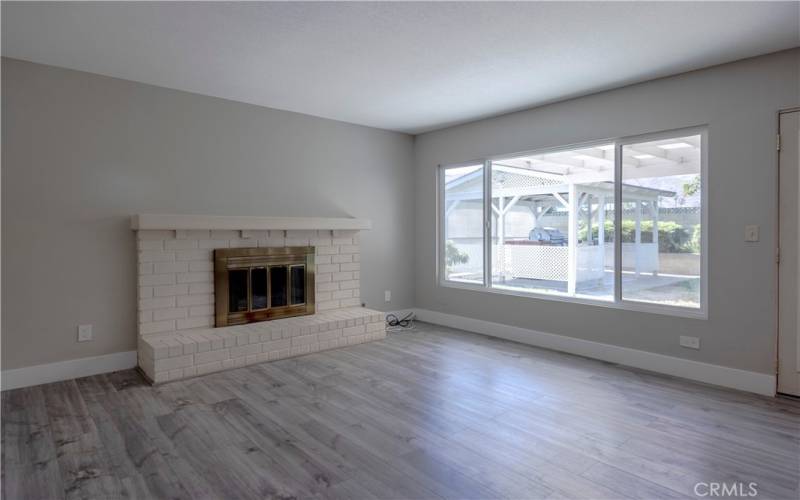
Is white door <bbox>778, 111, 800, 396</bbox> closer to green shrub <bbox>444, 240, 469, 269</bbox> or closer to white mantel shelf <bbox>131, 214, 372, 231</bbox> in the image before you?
green shrub <bbox>444, 240, 469, 269</bbox>

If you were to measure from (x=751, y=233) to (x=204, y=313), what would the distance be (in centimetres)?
455

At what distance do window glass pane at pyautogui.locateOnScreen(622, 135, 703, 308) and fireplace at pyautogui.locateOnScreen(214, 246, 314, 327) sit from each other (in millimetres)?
3161

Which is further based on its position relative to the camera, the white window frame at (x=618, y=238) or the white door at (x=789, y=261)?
the white window frame at (x=618, y=238)

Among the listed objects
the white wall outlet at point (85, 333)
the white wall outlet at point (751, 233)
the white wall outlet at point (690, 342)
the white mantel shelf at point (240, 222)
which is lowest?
the white wall outlet at point (690, 342)

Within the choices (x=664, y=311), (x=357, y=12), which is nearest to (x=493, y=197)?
(x=664, y=311)


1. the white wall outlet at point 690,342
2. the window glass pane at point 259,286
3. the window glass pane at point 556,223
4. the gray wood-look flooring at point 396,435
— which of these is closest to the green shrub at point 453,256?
the window glass pane at point 556,223

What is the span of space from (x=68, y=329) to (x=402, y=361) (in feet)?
9.04

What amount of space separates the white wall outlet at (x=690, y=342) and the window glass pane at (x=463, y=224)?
2.23 m

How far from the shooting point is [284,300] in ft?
15.7

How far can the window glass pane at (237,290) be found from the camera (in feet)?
14.4

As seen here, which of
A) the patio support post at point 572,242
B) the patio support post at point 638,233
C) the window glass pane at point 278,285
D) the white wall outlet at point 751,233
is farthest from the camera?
the window glass pane at point 278,285

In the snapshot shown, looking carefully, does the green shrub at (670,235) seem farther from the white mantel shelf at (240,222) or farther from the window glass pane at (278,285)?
the window glass pane at (278,285)

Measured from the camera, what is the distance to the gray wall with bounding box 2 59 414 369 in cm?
347

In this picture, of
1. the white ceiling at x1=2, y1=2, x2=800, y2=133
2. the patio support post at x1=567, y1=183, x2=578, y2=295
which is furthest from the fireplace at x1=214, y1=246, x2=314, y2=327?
the patio support post at x1=567, y1=183, x2=578, y2=295
